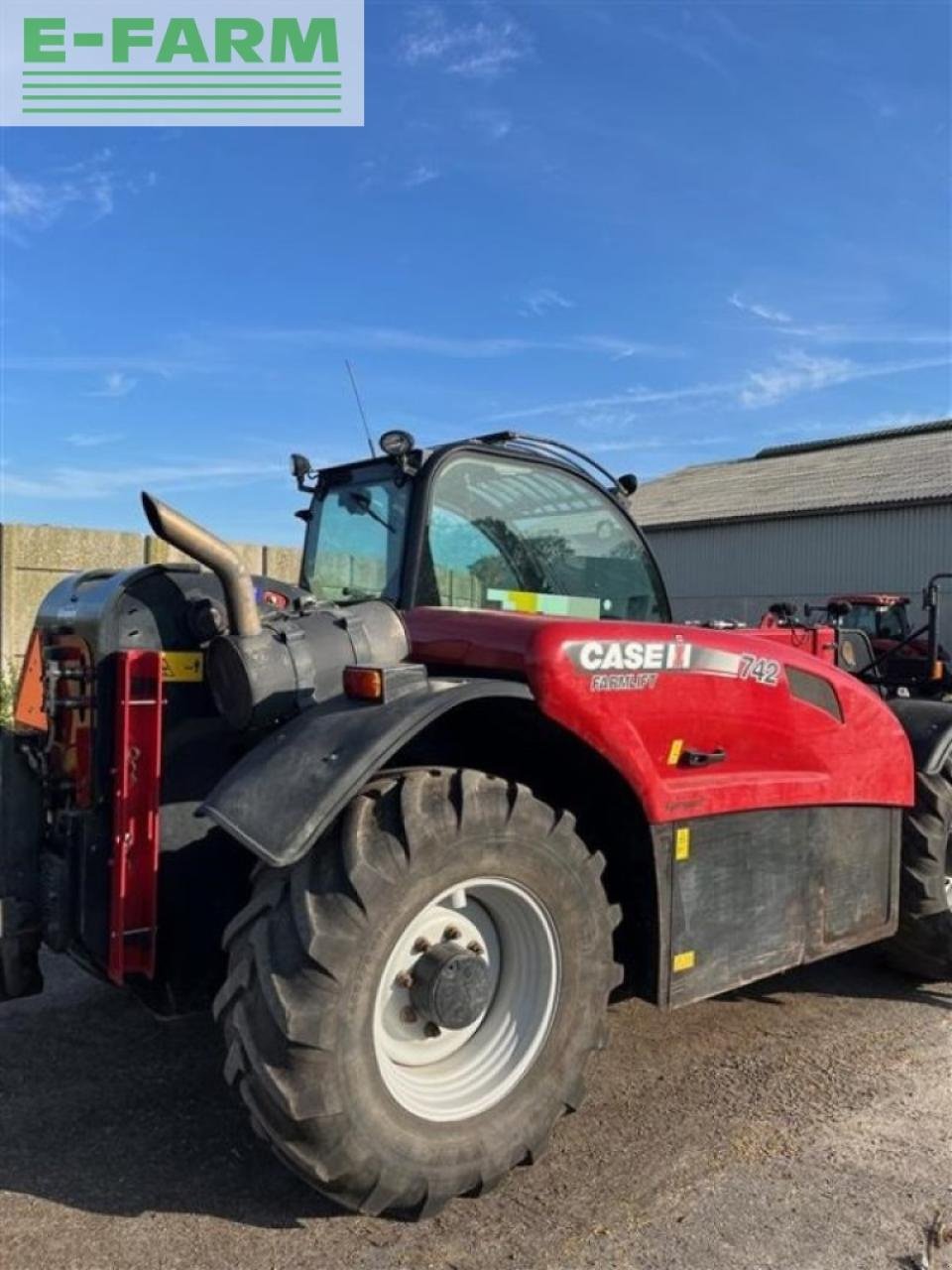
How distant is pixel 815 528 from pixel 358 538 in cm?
2507

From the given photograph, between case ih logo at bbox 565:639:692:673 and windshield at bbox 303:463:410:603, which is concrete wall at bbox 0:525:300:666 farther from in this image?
case ih logo at bbox 565:639:692:673

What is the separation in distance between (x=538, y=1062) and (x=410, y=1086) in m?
0.39

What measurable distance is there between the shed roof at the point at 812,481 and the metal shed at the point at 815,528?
0.06m

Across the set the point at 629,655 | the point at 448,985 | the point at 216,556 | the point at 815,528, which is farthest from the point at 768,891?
the point at 815,528

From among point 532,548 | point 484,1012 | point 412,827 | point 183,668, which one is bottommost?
point 484,1012

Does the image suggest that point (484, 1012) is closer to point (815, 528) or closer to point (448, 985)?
point (448, 985)

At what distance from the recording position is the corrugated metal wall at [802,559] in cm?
2538

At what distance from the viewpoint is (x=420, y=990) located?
306 centimetres

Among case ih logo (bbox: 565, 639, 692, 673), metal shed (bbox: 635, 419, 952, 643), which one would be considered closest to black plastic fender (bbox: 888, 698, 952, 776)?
case ih logo (bbox: 565, 639, 692, 673)

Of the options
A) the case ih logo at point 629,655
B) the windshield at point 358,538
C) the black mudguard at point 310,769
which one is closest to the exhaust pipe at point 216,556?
the black mudguard at point 310,769

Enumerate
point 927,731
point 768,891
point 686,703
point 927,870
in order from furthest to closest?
point 927,731
point 927,870
point 768,891
point 686,703

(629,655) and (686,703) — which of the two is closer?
(629,655)

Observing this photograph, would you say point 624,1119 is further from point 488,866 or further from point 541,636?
point 541,636

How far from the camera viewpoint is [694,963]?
355 centimetres
